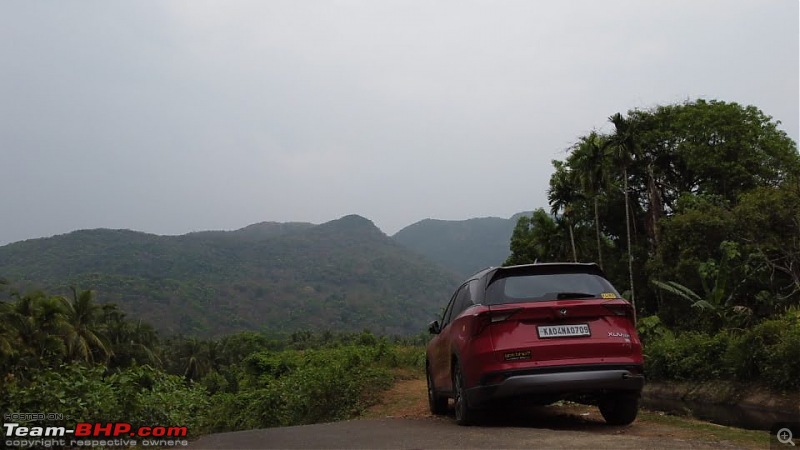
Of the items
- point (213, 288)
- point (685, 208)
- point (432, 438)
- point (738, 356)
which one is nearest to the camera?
point (432, 438)

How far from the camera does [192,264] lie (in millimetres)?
182625

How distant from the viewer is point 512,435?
21.0 feet

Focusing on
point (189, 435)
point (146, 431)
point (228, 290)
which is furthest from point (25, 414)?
point (228, 290)

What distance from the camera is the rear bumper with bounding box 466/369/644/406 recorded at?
21.2ft

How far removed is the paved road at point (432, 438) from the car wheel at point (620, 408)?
0.74 feet

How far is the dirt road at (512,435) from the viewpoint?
19.3 feet

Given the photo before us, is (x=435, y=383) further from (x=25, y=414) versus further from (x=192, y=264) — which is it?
(x=192, y=264)

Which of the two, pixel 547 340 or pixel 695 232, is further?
pixel 695 232

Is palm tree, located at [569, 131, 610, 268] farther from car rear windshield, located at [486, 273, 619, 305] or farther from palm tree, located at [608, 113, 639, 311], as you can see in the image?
car rear windshield, located at [486, 273, 619, 305]
